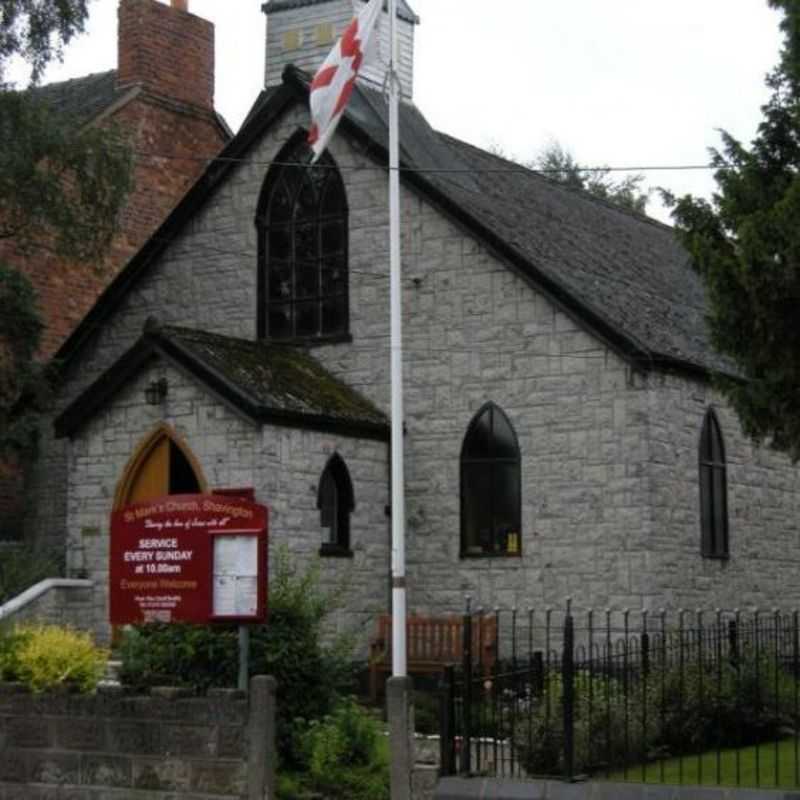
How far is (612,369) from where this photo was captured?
22719 mm

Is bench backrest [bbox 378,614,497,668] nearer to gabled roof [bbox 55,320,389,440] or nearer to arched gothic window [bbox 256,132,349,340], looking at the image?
gabled roof [bbox 55,320,389,440]

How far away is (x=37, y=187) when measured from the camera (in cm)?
2459

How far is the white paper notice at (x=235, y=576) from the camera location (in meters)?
14.8

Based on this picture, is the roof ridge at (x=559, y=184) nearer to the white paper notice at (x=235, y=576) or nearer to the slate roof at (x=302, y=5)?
the slate roof at (x=302, y=5)

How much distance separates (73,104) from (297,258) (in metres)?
9.67

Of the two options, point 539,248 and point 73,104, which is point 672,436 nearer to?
point 539,248

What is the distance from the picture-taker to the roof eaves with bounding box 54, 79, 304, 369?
84.3 feet

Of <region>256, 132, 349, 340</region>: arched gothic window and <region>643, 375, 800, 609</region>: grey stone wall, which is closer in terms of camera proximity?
<region>643, 375, 800, 609</region>: grey stone wall

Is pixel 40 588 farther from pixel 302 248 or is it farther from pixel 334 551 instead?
pixel 302 248

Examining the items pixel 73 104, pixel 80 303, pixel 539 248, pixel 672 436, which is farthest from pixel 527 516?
pixel 73 104

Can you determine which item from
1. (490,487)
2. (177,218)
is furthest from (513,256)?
(177,218)

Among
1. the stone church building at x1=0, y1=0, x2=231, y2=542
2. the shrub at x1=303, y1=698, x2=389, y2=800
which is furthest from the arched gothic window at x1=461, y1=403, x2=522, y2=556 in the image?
the stone church building at x1=0, y1=0, x2=231, y2=542

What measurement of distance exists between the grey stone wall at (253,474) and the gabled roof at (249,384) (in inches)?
6.8

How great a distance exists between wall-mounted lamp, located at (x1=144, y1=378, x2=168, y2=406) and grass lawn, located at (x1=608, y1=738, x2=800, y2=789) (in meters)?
9.67
